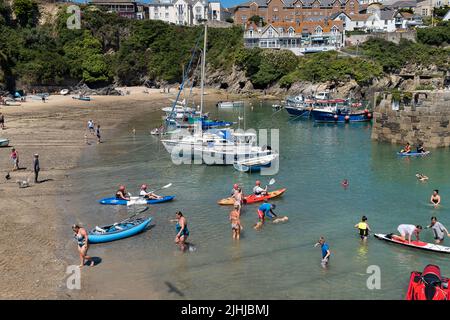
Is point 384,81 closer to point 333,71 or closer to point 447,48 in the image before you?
point 333,71

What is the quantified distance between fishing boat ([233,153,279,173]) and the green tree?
237 ft

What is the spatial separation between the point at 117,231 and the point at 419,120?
2842cm

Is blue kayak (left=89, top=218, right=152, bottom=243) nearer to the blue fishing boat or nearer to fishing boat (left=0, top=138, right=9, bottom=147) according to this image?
fishing boat (left=0, top=138, right=9, bottom=147)

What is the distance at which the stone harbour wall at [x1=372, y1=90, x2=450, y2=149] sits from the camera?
38.3 m

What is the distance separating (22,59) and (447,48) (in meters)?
72.4

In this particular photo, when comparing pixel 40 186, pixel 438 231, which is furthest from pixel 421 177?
pixel 40 186

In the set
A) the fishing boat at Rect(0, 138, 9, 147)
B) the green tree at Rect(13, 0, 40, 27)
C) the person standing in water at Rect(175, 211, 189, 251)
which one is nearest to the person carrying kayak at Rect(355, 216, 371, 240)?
the person standing in water at Rect(175, 211, 189, 251)

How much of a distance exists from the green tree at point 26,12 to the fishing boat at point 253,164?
237ft

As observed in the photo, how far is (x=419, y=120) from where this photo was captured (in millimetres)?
39219

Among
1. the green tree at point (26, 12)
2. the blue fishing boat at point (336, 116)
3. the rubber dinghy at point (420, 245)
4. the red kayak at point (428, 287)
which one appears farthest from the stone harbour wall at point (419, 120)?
the green tree at point (26, 12)

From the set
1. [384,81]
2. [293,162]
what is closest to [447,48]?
[384,81]

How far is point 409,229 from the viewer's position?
19016mm

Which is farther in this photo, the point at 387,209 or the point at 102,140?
the point at 102,140

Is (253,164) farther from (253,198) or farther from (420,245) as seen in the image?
(420,245)
